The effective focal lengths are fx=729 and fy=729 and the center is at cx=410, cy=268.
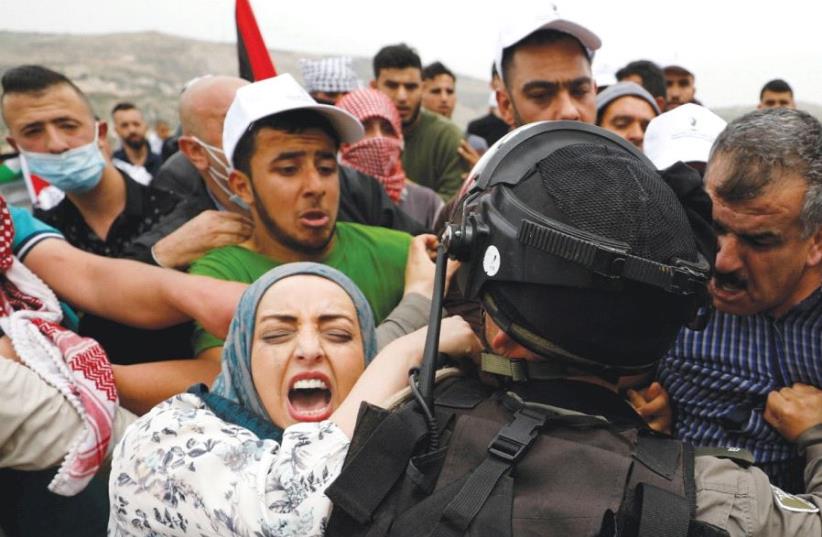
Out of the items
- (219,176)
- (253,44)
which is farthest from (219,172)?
(253,44)

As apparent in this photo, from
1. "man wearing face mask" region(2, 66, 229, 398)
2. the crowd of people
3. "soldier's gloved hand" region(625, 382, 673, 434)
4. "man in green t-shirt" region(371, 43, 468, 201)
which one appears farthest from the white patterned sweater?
"man in green t-shirt" region(371, 43, 468, 201)

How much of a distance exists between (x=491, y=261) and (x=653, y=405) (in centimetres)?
100

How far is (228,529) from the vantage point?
148cm

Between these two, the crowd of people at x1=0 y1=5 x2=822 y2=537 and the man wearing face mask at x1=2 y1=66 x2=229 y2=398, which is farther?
the man wearing face mask at x1=2 y1=66 x2=229 y2=398

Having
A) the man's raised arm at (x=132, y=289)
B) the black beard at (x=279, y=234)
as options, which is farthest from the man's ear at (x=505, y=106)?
the man's raised arm at (x=132, y=289)

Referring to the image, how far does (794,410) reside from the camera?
181 centimetres

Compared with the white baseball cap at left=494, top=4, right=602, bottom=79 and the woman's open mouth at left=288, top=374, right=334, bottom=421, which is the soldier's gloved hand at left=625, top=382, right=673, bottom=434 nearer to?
the woman's open mouth at left=288, top=374, right=334, bottom=421

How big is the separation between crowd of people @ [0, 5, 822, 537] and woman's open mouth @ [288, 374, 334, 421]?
1 centimetres

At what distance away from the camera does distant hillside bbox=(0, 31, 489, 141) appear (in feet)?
60.3

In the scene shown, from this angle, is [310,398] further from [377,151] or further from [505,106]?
[377,151]

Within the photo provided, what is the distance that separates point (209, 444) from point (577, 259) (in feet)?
2.96

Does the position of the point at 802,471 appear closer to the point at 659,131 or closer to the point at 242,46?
the point at 659,131

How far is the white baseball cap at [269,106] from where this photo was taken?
2.71 metres

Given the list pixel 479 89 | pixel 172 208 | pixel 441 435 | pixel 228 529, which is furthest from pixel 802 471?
pixel 479 89
